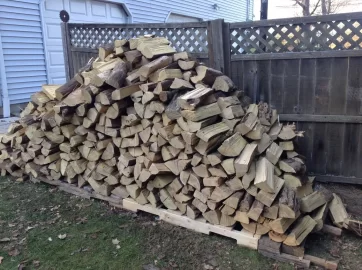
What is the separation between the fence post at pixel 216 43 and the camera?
377cm

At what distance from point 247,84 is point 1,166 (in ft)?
10.5

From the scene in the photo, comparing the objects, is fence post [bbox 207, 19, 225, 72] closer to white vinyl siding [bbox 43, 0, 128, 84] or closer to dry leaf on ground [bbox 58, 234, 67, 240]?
dry leaf on ground [bbox 58, 234, 67, 240]

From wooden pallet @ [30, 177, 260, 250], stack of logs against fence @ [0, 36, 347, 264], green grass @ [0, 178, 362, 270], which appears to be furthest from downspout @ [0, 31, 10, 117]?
green grass @ [0, 178, 362, 270]

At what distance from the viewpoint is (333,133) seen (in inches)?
140

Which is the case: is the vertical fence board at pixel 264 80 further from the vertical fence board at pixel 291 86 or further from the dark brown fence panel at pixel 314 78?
the vertical fence board at pixel 291 86

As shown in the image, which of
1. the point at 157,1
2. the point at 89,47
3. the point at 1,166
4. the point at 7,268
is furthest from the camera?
the point at 157,1

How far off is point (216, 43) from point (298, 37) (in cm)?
89

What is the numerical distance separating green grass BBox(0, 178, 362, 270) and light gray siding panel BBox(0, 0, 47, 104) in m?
3.64

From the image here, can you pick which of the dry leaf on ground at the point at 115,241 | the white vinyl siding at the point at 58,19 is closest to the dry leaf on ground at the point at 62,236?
the dry leaf on ground at the point at 115,241

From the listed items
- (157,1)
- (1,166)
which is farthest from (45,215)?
(157,1)

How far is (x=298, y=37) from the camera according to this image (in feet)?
11.5

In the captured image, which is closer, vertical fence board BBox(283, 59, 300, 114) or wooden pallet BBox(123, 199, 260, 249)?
wooden pallet BBox(123, 199, 260, 249)

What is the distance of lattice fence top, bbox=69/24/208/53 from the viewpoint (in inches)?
157

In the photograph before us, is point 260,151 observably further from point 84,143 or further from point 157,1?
point 157,1
